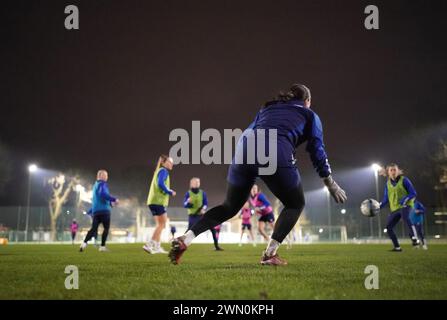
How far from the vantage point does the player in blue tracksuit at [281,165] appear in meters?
4.96

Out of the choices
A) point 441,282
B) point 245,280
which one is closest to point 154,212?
point 245,280

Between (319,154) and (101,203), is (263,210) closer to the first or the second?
(101,203)

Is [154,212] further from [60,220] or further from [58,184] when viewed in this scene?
[58,184]

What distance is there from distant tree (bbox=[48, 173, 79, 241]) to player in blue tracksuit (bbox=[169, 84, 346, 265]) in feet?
152

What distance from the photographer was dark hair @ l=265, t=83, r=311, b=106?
548 cm

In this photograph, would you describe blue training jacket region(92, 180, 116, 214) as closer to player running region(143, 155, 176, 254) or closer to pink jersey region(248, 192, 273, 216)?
player running region(143, 155, 176, 254)

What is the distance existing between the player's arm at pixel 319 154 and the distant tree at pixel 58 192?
1851 inches

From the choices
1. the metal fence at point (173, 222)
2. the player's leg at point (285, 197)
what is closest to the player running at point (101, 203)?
the player's leg at point (285, 197)

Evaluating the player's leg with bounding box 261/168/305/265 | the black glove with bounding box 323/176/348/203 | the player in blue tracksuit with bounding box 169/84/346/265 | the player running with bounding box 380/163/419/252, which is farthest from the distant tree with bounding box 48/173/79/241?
the black glove with bounding box 323/176/348/203

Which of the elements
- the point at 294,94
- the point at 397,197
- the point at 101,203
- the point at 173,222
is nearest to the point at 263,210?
the point at 397,197

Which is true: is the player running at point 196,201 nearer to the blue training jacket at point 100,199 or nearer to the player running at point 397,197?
the blue training jacket at point 100,199

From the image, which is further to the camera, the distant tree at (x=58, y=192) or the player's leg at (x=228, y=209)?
the distant tree at (x=58, y=192)

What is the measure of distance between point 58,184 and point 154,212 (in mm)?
45591

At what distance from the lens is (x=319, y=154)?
5.15m
